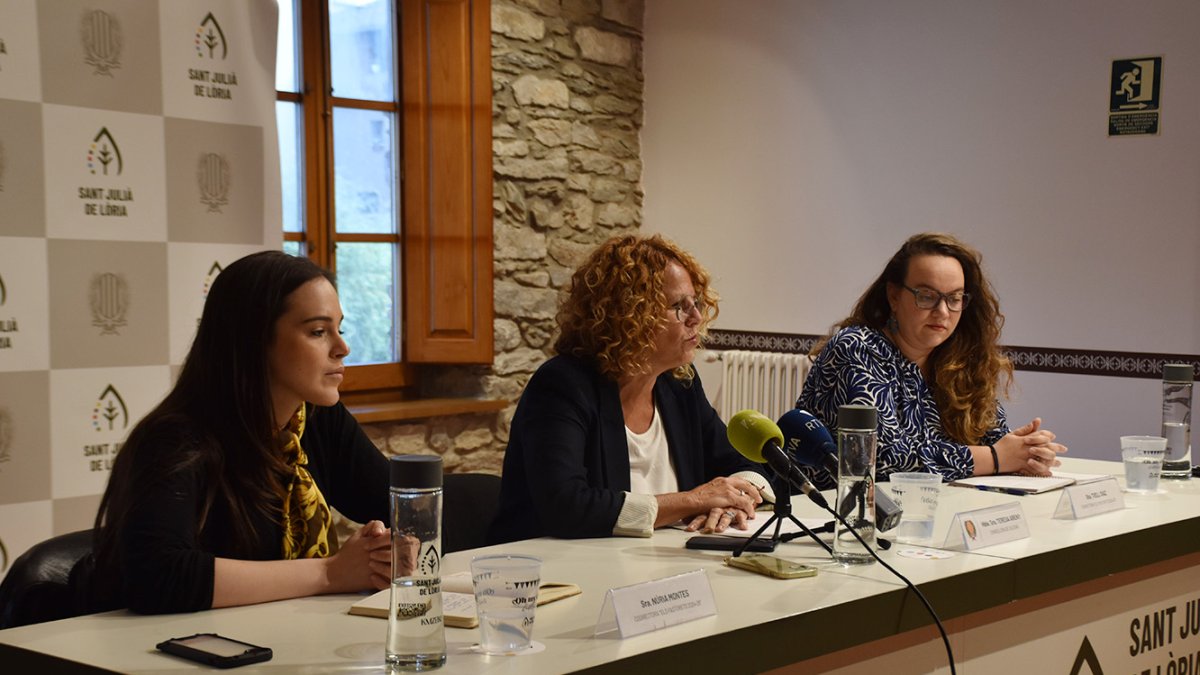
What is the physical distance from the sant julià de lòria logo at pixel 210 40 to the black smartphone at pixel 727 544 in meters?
2.27

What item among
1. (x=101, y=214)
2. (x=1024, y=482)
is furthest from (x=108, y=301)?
(x=1024, y=482)

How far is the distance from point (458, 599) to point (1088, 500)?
1.41m

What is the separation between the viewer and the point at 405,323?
5199 millimetres

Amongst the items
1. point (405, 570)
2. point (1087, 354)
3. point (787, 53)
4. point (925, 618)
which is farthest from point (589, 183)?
point (405, 570)

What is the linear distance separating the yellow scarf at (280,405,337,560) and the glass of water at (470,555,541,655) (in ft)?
2.24

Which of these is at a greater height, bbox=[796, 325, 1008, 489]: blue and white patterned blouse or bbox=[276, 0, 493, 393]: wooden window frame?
bbox=[276, 0, 493, 393]: wooden window frame

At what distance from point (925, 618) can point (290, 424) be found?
111cm

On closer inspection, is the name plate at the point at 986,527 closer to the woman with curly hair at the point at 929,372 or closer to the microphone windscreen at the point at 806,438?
the microphone windscreen at the point at 806,438

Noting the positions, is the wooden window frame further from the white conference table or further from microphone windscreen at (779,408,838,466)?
microphone windscreen at (779,408,838,466)

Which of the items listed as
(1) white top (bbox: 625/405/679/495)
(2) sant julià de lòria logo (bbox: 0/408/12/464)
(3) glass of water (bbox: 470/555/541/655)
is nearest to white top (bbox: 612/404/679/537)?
(1) white top (bbox: 625/405/679/495)

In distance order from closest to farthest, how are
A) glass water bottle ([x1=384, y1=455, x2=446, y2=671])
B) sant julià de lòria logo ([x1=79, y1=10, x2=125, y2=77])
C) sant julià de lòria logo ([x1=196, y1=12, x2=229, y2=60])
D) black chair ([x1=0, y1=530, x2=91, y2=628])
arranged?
glass water bottle ([x1=384, y1=455, x2=446, y2=671]), black chair ([x1=0, y1=530, x2=91, y2=628]), sant julià de lòria logo ([x1=79, y1=10, x2=125, y2=77]), sant julià de lòria logo ([x1=196, y1=12, x2=229, y2=60])

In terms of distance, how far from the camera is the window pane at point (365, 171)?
16.3 feet

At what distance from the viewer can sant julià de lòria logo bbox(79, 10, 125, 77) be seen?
330cm

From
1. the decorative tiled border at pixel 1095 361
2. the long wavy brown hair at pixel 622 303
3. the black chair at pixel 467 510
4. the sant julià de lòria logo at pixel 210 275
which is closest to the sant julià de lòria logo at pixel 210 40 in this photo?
the sant julià de lòria logo at pixel 210 275
